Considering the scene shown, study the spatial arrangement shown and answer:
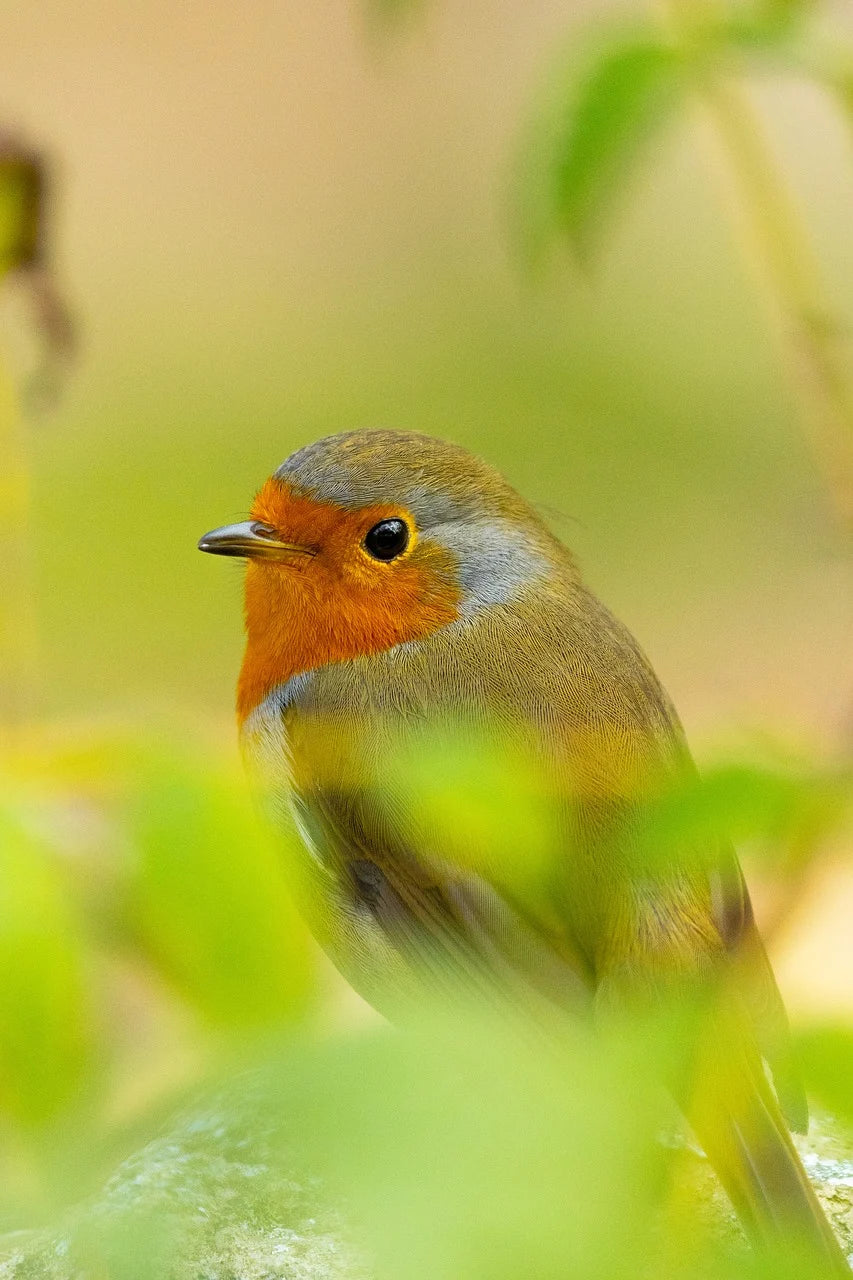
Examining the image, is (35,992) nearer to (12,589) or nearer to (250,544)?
(12,589)

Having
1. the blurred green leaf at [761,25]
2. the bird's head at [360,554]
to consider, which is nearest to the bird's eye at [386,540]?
the bird's head at [360,554]

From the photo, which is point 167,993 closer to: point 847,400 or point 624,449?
point 847,400

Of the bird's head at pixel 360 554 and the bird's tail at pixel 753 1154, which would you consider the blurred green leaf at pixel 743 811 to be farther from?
the bird's head at pixel 360 554

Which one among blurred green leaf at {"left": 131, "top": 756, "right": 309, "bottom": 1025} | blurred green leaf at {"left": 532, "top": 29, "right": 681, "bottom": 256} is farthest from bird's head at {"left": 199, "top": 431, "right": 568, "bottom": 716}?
blurred green leaf at {"left": 131, "top": 756, "right": 309, "bottom": 1025}

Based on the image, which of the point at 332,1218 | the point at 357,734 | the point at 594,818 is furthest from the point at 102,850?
the point at 357,734

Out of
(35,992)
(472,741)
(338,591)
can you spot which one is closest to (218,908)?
(35,992)
